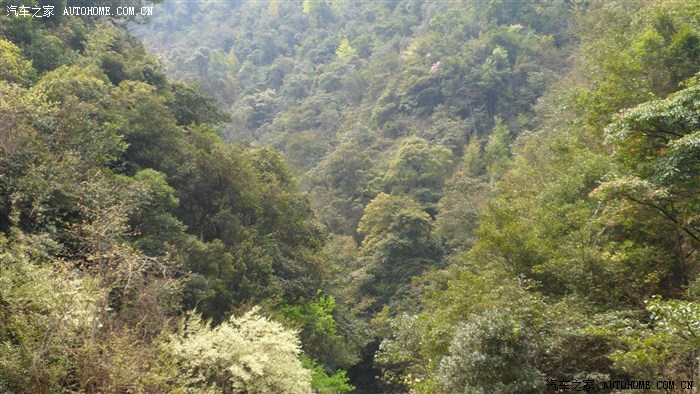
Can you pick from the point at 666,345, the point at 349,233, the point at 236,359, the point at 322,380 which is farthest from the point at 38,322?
the point at 349,233

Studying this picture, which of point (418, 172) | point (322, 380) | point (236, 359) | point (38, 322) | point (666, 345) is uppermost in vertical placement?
point (666, 345)

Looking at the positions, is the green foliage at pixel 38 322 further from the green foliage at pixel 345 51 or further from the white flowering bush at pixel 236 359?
the green foliage at pixel 345 51

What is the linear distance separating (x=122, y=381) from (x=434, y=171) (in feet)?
75.9

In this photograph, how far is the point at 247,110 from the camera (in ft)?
135

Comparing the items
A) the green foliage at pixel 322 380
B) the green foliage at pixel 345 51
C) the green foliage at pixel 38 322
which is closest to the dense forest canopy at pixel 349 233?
the green foliage at pixel 38 322

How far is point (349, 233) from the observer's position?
28172mm

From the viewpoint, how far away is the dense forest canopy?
678 cm

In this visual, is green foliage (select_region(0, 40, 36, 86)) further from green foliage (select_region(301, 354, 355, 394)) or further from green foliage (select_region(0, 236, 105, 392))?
green foliage (select_region(301, 354, 355, 394))

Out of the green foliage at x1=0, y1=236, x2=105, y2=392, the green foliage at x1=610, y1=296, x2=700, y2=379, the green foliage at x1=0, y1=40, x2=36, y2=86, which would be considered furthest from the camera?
the green foliage at x1=0, y1=40, x2=36, y2=86

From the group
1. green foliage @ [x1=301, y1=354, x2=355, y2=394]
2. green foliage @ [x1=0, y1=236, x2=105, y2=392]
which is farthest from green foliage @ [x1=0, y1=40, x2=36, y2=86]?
green foliage @ [x1=301, y1=354, x2=355, y2=394]

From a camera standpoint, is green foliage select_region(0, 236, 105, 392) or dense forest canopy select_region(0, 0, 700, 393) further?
dense forest canopy select_region(0, 0, 700, 393)

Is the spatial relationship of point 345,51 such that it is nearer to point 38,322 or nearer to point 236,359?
point 236,359

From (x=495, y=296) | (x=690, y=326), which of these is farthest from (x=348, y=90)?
(x=690, y=326)

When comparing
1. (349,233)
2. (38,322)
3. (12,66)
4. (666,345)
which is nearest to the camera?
(666,345)
